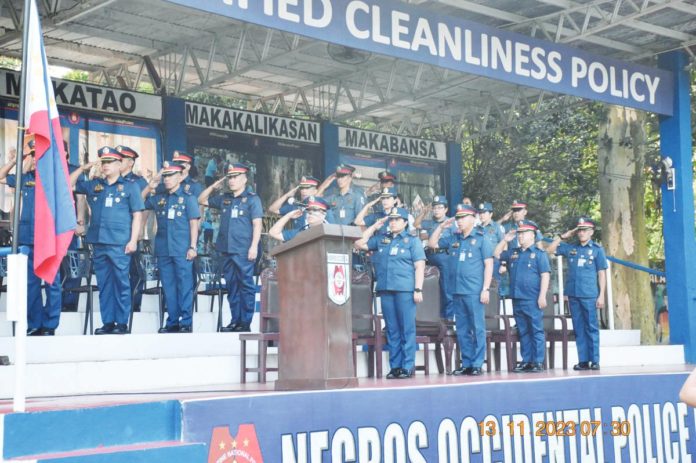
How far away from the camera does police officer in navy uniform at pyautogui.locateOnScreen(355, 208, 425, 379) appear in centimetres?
804

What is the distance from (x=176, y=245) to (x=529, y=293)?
3.24 meters

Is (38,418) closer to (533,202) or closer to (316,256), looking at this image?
(316,256)

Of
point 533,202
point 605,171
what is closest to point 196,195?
point 605,171

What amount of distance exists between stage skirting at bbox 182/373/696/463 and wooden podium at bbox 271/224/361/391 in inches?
12.4

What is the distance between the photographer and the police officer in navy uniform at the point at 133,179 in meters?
8.55

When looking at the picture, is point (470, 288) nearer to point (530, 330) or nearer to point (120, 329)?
point (530, 330)

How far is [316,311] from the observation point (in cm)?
605

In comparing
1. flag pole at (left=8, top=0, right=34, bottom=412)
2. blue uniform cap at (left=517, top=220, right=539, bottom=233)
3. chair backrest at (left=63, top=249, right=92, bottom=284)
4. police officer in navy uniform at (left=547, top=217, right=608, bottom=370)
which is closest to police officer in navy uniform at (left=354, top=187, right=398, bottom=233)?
blue uniform cap at (left=517, top=220, right=539, bottom=233)

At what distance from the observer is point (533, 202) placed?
18.9 m

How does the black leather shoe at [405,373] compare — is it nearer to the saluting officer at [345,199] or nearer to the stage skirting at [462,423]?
the stage skirting at [462,423]

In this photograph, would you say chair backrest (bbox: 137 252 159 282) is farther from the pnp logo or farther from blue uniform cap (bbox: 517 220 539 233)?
the pnp logo

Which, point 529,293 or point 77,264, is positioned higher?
point 77,264

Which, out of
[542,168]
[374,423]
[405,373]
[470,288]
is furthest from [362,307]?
[542,168]

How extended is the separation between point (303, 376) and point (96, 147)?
7192 millimetres
